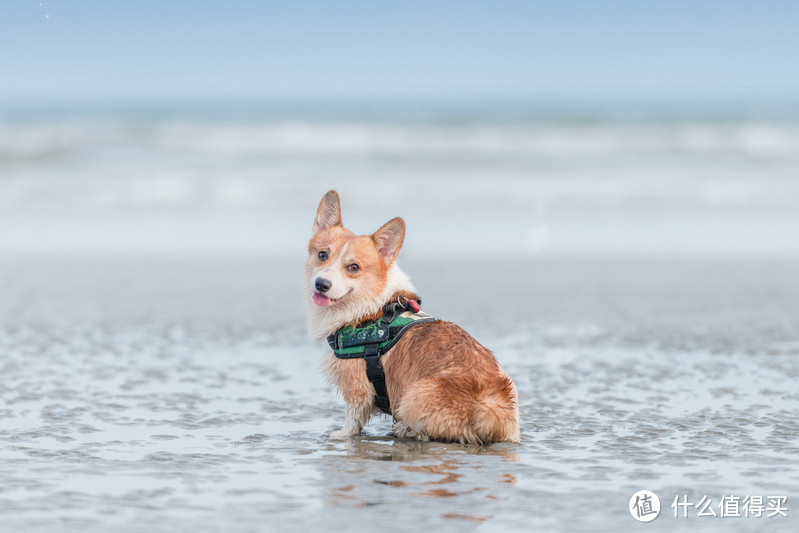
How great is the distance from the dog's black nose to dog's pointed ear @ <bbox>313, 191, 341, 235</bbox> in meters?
0.47

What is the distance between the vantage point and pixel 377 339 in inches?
188

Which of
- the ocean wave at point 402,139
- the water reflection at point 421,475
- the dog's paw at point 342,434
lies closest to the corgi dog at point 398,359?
the dog's paw at point 342,434

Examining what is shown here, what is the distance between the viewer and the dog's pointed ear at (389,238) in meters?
4.84

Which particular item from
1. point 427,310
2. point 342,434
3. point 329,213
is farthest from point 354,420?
point 427,310

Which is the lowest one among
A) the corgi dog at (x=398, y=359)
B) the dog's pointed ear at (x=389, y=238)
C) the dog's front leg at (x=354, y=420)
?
the dog's front leg at (x=354, y=420)

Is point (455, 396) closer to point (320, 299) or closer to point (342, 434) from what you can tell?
point (342, 434)

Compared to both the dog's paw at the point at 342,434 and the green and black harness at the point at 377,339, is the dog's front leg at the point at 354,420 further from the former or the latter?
the green and black harness at the point at 377,339

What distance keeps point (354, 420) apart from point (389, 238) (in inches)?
36.9

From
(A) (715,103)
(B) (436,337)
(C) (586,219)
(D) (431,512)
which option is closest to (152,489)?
(D) (431,512)

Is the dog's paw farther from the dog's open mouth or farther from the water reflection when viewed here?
the dog's open mouth

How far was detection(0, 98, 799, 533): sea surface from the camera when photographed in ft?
11.5

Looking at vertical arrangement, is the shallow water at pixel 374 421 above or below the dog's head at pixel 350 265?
below

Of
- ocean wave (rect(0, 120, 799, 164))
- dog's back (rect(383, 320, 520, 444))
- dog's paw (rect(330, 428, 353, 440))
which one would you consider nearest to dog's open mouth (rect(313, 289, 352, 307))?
dog's back (rect(383, 320, 520, 444))

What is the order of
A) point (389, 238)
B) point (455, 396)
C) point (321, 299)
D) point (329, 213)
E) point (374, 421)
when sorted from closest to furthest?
1. point (455, 396)
2. point (321, 299)
3. point (389, 238)
4. point (329, 213)
5. point (374, 421)
